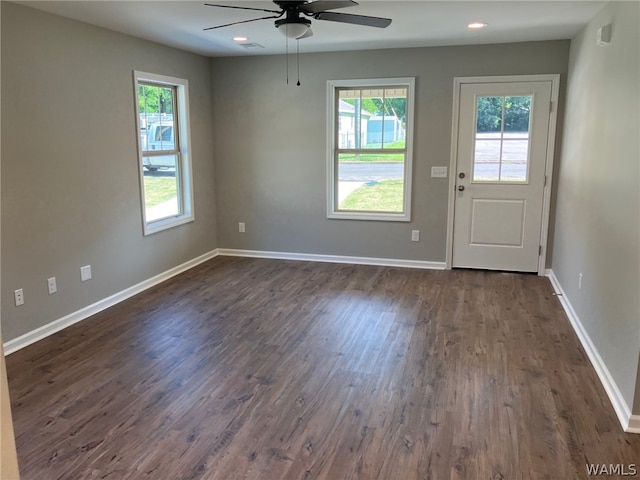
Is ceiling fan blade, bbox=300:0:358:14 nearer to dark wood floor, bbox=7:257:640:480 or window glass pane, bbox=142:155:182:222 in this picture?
dark wood floor, bbox=7:257:640:480

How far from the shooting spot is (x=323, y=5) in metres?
2.95

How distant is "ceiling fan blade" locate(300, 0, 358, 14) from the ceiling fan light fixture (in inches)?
A: 3.2

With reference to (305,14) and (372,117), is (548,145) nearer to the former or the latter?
(372,117)

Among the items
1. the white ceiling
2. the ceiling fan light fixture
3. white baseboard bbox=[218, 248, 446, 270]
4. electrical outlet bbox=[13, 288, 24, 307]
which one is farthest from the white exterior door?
electrical outlet bbox=[13, 288, 24, 307]

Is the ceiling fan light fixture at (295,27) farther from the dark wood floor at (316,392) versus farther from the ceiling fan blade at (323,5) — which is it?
the dark wood floor at (316,392)

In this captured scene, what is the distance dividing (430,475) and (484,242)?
11.8 ft

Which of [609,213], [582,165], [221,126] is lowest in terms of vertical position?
[609,213]

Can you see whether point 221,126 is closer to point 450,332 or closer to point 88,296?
point 88,296

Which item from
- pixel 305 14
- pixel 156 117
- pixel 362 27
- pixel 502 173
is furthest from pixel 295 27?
pixel 502 173

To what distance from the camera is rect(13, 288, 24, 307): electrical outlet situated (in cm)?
350

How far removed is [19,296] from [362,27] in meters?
3.38

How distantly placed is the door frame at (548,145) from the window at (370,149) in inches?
17.6

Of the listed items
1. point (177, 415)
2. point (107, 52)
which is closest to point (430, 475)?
point (177, 415)

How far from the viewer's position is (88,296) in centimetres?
418
